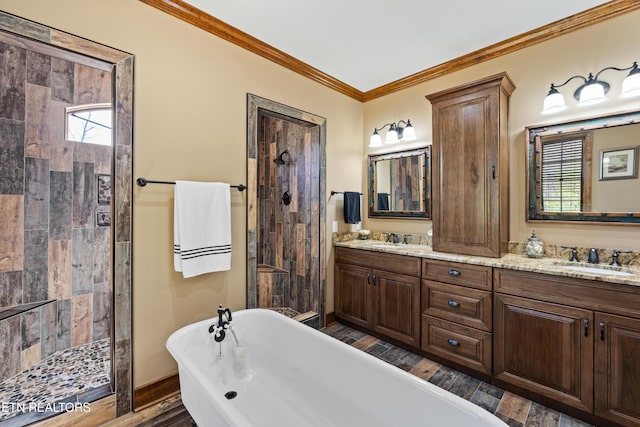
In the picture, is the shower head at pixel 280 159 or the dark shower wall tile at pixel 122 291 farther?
the shower head at pixel 280 159

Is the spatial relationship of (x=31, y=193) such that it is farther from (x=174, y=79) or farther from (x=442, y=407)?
(x=442, y=407)

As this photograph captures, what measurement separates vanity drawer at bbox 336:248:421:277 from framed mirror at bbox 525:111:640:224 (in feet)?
3.43

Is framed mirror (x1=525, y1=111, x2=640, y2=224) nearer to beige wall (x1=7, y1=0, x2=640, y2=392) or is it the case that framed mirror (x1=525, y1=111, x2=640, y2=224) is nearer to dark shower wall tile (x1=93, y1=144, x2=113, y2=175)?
beige wall (x1=7, y1=0, x2=640, y2=392)

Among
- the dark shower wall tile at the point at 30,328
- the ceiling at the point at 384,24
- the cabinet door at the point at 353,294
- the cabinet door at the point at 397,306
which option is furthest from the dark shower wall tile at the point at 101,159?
the cabinet door at the point at 397,306

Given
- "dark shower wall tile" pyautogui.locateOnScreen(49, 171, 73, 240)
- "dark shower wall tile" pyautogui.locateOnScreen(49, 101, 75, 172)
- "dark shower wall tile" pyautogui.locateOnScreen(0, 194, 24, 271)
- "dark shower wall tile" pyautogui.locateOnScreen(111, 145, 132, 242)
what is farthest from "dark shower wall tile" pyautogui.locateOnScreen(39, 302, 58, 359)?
"dark shower wall tile" pyautogui.locateOnScreen(111, 145, 132, 242)

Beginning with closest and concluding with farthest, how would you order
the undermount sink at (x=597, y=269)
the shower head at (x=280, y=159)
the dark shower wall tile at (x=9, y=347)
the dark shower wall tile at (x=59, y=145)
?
the undermount sink at (x=597, y=269), the dark shower wall tile at (x=9, y=347), the dark shower wall tile at (x=59, y=145), the shower head at (x=280, y=159)

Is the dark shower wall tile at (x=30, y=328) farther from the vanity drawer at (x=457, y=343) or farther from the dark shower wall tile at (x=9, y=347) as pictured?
the vanity drawer at (x=457, y=343)

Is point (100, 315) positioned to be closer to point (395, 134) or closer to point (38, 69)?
point (38, 69)

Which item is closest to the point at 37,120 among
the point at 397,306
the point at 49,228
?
the point at 49,228

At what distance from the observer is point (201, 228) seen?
205 centimetres

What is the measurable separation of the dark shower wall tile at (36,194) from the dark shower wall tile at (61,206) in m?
0.04

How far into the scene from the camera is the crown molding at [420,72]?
1986 mm

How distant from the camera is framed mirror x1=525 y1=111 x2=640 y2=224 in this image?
1972 millimetres

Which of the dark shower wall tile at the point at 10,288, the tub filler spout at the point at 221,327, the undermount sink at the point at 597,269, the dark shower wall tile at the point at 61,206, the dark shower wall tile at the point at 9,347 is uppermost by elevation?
the dark shower wall tile at the point at 61,206
